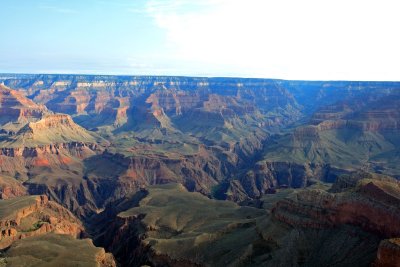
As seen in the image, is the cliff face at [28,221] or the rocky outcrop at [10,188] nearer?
the cliff face at [28,221]

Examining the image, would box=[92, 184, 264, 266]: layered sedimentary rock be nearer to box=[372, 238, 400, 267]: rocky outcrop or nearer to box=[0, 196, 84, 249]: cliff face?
box=[0, 196, 84, 249]: cliff face

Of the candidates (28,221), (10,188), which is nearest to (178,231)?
(28,221)

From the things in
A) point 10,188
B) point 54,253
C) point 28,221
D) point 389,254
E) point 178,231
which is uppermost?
point 389,254

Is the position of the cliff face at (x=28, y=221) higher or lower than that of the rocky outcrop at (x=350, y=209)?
lower

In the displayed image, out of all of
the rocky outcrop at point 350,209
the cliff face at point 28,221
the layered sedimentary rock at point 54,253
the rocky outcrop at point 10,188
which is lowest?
the rocky outcrop at point 10,188

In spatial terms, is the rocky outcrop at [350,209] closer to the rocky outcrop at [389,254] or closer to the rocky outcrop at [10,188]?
the rocky outcrop at [389,254]

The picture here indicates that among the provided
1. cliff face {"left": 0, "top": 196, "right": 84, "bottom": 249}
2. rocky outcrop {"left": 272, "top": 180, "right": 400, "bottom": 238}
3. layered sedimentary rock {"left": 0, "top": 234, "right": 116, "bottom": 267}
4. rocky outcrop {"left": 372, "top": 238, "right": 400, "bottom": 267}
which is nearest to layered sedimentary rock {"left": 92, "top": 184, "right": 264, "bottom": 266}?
rocky outcrop {"left": 272, "top": 180, "right": 400, "bottom": 238}

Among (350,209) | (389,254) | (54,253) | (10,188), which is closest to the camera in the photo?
(389,254)

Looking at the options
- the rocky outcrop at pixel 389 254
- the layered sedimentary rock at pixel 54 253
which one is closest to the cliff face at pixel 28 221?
the layered sedimentary rock at pixel 54 253

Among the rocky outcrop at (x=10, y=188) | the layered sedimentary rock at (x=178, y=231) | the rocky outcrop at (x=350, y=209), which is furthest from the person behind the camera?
the rocky outcrop at (x=10, y=188)

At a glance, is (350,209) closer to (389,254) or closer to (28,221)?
(389,254)

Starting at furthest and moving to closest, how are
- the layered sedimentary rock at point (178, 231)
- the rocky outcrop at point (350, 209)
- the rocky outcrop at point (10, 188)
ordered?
the rocky outcrop at point (10, 188)
the layered sedimentary rock at point (178, 231)
the rocky outcrop at point (350, 209)
